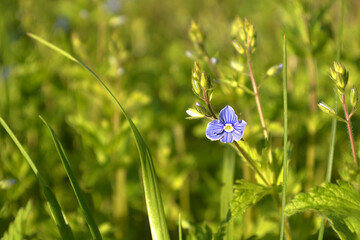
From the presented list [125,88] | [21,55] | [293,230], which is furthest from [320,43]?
[21,55]

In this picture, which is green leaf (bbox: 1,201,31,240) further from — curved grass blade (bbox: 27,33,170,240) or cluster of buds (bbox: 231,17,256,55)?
cluster of buds (bbox: 231,17,256,55)

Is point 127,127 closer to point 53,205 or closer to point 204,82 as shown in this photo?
point 53,205

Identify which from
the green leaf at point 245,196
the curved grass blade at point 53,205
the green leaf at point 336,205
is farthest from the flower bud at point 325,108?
the curved grass blade at point 53,205

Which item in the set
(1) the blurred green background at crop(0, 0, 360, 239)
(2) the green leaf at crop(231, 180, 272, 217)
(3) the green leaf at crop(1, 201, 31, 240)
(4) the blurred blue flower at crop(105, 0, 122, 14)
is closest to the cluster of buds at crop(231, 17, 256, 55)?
(1) the blurred green background at crop(0, 0, 360, 239)

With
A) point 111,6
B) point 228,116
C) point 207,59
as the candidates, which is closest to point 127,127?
point 207,59

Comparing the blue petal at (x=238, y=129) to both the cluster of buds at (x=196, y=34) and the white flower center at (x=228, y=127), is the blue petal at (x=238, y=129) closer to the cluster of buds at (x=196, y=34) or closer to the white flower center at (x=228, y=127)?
the white flower center at (x=228, y=127)

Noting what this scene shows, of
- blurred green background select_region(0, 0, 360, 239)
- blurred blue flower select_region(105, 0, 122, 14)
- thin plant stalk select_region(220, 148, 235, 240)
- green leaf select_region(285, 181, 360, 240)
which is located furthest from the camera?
blurred blue flower select_region(105, 0, 122, 14)
